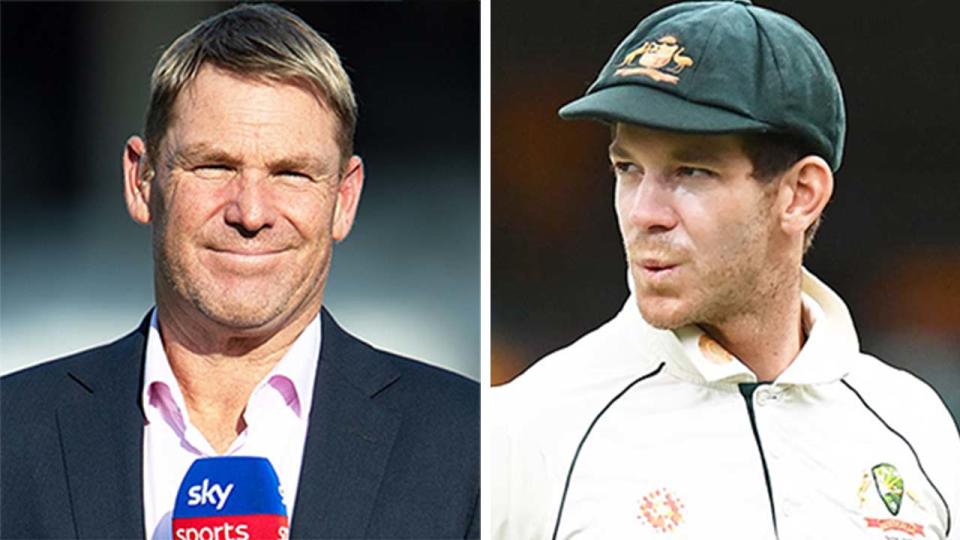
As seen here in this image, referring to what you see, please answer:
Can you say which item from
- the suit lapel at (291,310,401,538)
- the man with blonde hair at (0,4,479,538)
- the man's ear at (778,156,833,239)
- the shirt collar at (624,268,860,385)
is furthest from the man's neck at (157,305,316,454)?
the man's ear at (778,156,833,239)

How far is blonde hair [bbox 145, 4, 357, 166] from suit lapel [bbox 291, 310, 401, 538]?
0.29 m

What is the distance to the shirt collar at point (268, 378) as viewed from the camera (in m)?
2.12

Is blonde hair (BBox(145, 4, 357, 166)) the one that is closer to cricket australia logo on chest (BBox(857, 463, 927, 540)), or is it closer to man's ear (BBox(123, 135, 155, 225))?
man's ear (BBox(123, 135, 155, 225))

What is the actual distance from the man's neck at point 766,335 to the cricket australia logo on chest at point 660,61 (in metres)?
0.34

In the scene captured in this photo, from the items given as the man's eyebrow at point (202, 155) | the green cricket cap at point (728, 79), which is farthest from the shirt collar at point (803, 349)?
the man's eyebrow at point (202, 155)

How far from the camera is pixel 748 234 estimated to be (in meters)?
2.04

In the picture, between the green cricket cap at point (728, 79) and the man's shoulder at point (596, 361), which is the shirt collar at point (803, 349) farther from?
the green cricket cap at point (728, 79)

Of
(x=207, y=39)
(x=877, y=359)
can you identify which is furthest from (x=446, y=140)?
(x=877, y=359)

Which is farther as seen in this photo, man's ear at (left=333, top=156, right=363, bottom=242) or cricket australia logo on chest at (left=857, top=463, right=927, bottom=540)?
man's ear at (left=333, top=156, right=363, bottom=242)

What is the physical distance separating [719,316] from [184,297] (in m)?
0.75

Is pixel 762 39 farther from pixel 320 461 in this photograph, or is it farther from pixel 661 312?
pixel 320 461

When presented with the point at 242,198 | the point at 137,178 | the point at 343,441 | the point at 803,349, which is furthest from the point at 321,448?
the point at 803,349

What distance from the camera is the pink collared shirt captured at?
81.7 inches

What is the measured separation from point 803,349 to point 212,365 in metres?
0.83
